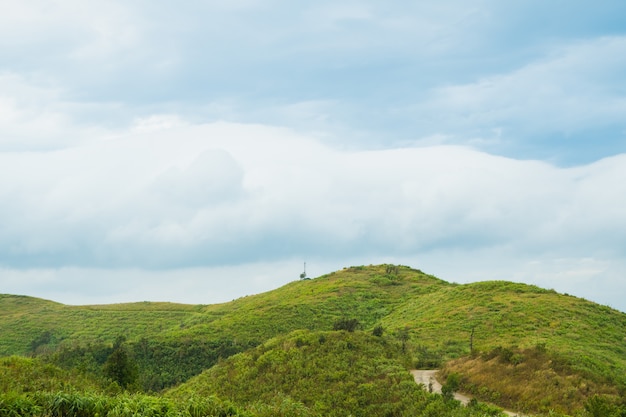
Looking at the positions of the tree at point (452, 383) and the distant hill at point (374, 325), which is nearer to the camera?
the tree at point (452, 383)

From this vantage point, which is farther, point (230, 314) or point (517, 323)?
point (230, 314)

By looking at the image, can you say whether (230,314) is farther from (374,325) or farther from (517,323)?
(517,323)

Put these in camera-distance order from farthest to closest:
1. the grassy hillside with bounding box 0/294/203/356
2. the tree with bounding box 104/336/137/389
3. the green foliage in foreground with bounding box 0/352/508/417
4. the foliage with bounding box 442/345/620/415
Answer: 1. the grassy hillside with bounding box 0/294/203/356
2. the tree with bounding box 104/336/137/389
3. the foliage with bounding box 442/345/620/415
4. the green foliage in foreground with bounding box 0/352/508/417

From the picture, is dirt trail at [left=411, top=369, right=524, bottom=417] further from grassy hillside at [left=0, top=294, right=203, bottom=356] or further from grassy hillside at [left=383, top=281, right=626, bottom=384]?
grassy hillside at [left=0, top=294, right=203, bottom=356]

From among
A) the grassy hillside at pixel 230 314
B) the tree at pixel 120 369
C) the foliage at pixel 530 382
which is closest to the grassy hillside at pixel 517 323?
the foliage at pixel 530 382

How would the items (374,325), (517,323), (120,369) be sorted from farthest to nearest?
(374,325), (517,323), (120,369)

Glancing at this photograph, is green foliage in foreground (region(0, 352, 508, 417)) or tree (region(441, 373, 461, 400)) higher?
green foliage in foreground (region(0, 352, 508, 417))

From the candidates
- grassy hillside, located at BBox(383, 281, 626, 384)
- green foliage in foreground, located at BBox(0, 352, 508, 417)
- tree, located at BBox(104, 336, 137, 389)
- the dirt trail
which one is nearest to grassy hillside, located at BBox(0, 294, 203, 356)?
tree, located at BBox(104, 336, 137, 389)

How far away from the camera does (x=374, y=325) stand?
Result: 75.6 metres

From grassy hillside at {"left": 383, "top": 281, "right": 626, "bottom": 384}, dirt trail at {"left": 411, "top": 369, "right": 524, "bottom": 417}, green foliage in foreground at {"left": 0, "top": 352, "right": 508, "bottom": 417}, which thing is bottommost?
dirt trail at {"left": 411, "top": 369, "right": 524, "bottom": 417}

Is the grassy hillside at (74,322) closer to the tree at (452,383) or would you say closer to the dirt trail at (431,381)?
the dirt trail at (431,381)

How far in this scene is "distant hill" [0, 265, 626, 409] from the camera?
144ft

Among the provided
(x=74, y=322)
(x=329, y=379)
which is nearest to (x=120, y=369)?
(x=329, y=379)

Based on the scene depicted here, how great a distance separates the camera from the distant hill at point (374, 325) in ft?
144
